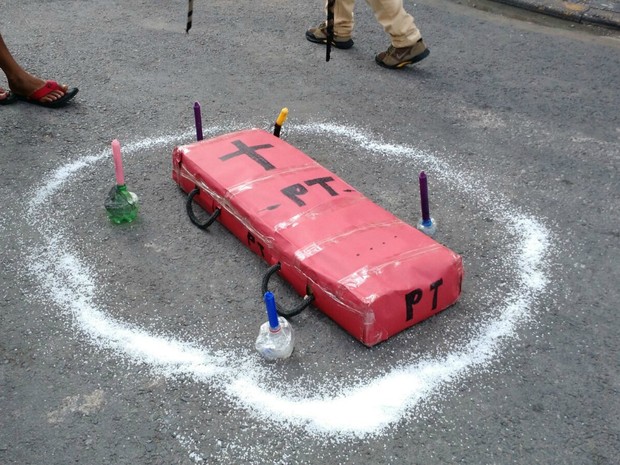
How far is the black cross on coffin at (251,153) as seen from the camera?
3.47m

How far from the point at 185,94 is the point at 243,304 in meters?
2.18

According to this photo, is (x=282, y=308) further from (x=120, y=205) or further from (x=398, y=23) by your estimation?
(x=398, y=23)

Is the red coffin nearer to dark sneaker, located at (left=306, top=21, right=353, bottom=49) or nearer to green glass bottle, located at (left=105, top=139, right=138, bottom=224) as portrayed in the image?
green glass bottle, located at (left=105, top=139, right=138, bottom=224)

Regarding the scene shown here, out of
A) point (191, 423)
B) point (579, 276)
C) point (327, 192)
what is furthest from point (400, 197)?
point (191, 423)

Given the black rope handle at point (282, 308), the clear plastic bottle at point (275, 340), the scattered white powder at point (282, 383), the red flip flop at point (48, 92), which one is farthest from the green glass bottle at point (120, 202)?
the red flip flop at point (48, 92)

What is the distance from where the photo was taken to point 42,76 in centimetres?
496

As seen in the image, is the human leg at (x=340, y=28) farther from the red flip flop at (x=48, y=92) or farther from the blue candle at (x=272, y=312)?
the blue candle at (x=272, y=312)

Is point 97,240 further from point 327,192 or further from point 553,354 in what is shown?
point 553,354

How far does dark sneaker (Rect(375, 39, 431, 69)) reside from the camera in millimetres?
5051

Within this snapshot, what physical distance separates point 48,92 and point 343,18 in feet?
7.13

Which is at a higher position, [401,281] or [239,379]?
[401,281]

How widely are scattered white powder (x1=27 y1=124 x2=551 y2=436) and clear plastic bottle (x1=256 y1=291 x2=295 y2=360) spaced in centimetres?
7

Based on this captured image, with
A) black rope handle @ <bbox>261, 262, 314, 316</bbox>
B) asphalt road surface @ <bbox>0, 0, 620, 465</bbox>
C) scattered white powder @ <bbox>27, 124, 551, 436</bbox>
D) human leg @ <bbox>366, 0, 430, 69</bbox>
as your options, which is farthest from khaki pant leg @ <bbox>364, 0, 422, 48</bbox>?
black rope handle @ <bbox>261, 262, 314, 316</bbox>

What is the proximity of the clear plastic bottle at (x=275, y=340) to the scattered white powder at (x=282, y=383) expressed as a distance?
66mm
